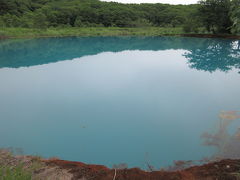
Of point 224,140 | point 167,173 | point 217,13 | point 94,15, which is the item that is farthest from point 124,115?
point 94,15

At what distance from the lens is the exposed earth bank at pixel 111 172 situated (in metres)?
→ 2.78

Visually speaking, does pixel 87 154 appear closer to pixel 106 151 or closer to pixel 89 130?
pixel 106 151

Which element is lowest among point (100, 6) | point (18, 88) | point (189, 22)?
point (18, 88)

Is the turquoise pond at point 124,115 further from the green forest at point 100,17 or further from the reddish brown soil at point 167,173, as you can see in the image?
the green forest at point 100,17

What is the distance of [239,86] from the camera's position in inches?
280

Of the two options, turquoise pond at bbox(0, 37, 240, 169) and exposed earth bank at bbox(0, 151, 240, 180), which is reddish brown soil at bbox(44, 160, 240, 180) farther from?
turquoise pond at bbox(0, 37, 240, 169)

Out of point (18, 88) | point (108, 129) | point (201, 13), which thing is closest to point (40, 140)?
point (108, 129)

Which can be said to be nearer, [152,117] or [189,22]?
[152,117]

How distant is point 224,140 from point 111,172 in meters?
2.17

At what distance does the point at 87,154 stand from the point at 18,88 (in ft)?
14.4

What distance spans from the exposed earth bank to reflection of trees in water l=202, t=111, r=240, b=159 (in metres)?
0.48

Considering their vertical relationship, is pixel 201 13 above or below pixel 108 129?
above

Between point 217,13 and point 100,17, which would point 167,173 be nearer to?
point 217,13

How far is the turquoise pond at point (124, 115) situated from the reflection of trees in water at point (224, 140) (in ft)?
0.05
